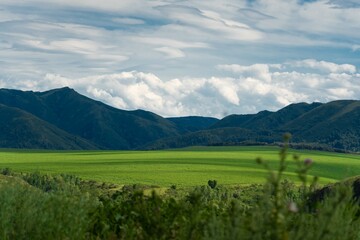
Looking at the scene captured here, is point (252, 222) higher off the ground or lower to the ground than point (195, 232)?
higher

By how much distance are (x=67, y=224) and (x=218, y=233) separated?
10.3 feet

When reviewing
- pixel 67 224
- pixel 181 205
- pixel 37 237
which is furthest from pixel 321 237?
pixel 37 237

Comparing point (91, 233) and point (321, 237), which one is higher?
point (321, 237)

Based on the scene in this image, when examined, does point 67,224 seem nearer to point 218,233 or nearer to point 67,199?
point 67,199

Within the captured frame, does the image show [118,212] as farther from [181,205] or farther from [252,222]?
[252,222]

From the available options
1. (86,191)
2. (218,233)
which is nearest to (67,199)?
(86,191)

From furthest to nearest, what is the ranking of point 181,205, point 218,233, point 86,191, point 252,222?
point 86,191
point 181,205
point 218,233
point 252,222

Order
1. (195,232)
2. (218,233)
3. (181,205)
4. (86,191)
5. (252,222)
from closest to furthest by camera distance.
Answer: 1. (252,222)
2. (218,233)
3. (195,232)
4. (181,205)
5. (86,191)

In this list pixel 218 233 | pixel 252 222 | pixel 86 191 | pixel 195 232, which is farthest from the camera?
pixel 86 191

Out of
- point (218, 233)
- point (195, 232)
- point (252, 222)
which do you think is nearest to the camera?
point (252, 222)

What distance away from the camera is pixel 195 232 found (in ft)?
29.8

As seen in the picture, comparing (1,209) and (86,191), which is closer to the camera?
(1,209)

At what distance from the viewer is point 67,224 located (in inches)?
363

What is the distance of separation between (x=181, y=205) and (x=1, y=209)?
3.22 meters
